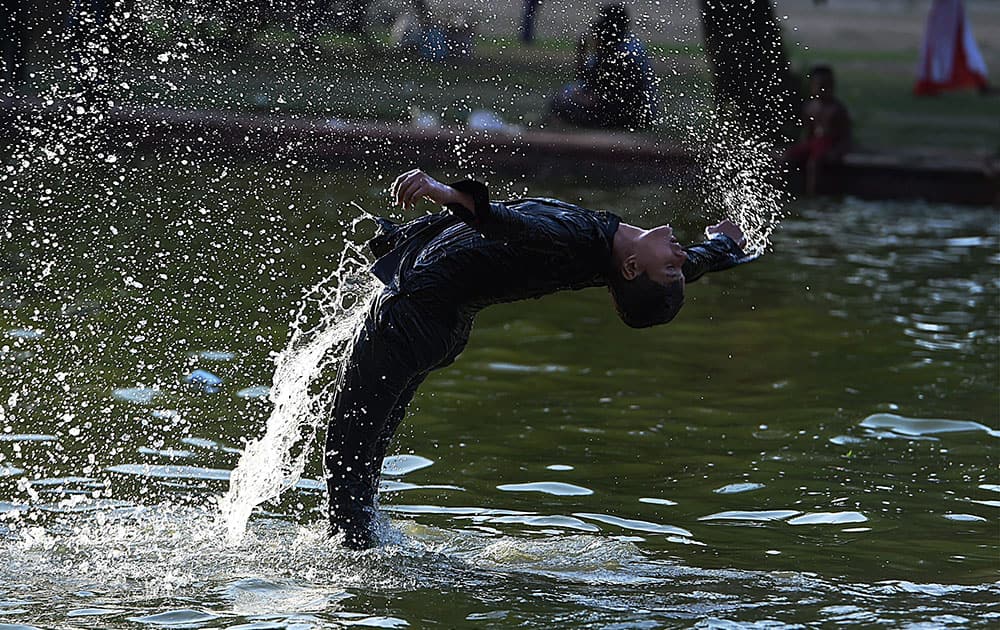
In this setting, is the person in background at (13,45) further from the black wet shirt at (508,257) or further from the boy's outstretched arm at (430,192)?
the boy's outstretched arm at (430,192)

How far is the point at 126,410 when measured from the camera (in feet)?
26.2

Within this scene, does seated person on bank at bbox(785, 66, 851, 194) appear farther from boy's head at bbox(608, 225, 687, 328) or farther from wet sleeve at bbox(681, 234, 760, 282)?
boy's head at bbox(608, 225, 687, 328)

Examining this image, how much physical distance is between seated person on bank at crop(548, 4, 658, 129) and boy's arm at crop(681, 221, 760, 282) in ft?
7.89

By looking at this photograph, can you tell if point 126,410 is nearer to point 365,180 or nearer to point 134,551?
point 134,551

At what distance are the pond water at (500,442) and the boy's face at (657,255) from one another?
112 centimetres

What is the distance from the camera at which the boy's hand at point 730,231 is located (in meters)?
6.23

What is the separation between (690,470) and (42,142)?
19.9 ft

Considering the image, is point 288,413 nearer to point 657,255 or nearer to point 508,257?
point 508,257

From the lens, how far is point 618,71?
30.7ft

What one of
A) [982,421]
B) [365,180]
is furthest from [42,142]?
[982,421]

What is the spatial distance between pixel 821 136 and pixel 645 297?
43.7ft

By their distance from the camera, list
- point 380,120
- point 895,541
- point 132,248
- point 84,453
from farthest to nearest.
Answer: point 380,120
point 132,248
point 84,453
point 895,541

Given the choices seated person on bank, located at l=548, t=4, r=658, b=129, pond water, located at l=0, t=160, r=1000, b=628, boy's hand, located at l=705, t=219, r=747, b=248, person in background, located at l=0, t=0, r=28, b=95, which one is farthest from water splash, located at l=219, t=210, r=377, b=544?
person in background, located at l=0, t=0, r=28, b=95

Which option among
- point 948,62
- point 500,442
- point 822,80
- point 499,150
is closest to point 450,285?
point 500,442
